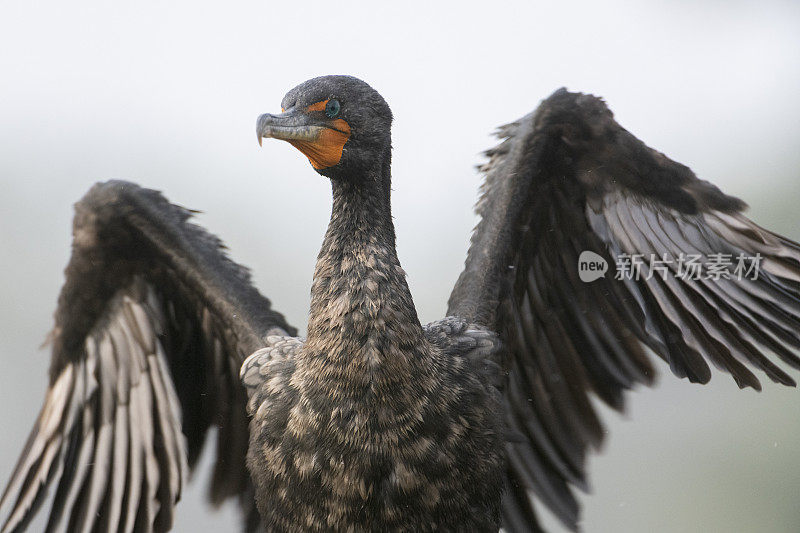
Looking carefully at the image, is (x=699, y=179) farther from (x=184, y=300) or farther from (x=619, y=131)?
(x=184, y=300)

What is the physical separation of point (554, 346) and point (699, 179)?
779mm

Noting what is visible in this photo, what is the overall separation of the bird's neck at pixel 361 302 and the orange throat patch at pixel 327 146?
10cm

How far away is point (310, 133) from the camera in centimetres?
205

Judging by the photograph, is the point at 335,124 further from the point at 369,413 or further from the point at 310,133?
the point at 369,413

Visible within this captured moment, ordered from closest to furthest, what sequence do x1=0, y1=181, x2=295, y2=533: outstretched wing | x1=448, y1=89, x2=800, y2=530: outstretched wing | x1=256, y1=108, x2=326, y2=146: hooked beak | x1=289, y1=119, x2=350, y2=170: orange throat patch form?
x1=256, y1=108, x2=326, y2=146: hooked beak → x1=289, y1=119, x2=350, y2=170: orange throat patch → x1=448, y1=89, x2=800, y2=530: outstretched wing → x1=0, y1=181, x2=295, y2=533: outstretched wing

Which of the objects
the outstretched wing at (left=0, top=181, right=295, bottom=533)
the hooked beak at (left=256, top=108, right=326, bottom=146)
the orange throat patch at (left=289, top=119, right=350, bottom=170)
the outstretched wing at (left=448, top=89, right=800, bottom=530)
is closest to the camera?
the hooked beak at (left=256, top=108, right=326, bottom=146)

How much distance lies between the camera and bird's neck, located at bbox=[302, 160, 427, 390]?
6.75 ft

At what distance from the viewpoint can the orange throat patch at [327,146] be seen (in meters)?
2.08

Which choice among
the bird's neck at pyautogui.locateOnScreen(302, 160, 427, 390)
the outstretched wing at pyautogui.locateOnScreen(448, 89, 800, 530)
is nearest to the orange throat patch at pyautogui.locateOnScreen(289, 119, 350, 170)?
the bird's neck at pyautogui.locateOnScreen(302, 160, 427, 390)

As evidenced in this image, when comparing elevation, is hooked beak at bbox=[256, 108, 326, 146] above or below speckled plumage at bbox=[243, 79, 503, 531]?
above

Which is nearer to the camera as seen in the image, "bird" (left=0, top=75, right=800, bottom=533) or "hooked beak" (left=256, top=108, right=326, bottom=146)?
"hooked beak" (left=256, top=108, right=326, bottom=146)

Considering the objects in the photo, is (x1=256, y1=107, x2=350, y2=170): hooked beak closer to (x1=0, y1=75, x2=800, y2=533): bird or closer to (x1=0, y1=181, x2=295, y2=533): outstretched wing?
(x1=0, y1=75, x2=800, y2=533): bird

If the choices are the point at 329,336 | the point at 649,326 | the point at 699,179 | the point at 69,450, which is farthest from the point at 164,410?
the point at 699,179

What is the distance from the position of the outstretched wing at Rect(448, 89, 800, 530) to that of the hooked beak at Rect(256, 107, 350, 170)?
820 millimetres
